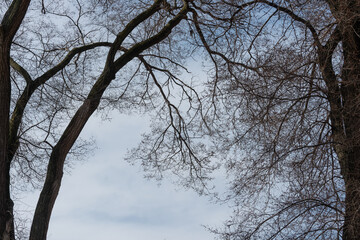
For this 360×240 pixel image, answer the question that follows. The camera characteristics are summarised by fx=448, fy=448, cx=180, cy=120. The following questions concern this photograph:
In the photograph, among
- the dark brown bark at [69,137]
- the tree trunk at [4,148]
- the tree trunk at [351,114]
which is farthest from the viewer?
the dark brown bark at [69,137]

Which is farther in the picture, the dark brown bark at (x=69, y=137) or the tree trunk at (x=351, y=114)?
the dark brown bark at (x=69, y=137)

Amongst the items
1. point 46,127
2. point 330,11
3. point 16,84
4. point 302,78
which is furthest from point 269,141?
point 16,84

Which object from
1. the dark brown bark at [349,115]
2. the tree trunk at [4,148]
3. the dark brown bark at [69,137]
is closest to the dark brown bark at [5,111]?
the tree trunk at [4,148]

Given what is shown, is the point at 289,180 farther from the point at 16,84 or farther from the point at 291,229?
the point at 16,84

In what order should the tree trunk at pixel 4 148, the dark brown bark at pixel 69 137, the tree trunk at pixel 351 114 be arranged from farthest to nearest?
the dark brown bark at pixel 69 137
the tree trunk at pixel 4 148
the tree trunk at pixel 351 114

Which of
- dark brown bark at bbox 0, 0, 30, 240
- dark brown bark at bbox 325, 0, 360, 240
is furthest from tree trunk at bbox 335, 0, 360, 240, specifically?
dark brown bark at bbox 0, 0, 30, 240

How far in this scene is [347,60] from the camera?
6973mm

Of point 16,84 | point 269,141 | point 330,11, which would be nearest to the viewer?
point 330,11

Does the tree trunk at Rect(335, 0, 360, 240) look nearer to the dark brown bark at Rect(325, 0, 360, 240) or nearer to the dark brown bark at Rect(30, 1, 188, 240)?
the dark brown bark at Rect(325, 0, 360, 240)

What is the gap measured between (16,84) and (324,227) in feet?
19.7

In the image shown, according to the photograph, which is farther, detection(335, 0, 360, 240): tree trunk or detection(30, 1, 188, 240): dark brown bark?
detection(30, 1, 188, 240): dark brown bark

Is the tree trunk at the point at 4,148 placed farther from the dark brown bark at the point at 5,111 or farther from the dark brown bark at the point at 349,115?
the dark brown bark at the point at 349,115

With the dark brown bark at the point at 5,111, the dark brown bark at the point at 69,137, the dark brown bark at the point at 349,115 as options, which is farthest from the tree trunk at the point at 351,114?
the dark brown bark at the point at 5,111

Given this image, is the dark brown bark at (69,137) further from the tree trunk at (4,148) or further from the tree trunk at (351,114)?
the tree trunk at (351,114)
